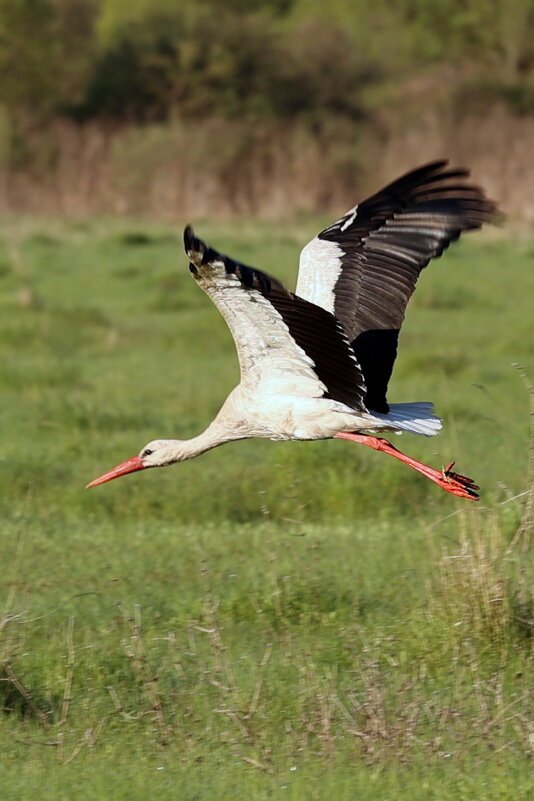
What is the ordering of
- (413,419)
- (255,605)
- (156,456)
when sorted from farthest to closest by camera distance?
(156,456), (413,419), (255,605)

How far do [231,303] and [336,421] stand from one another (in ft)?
3.49

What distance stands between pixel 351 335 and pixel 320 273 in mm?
291

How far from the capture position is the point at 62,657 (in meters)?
5.21

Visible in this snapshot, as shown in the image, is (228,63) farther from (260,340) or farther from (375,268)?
(260,340)

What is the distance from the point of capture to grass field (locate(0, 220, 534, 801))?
437 cm

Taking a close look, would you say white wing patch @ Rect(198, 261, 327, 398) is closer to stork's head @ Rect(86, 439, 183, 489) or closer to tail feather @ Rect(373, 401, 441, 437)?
tail feather @ Rect(373, 401, 441, 437)

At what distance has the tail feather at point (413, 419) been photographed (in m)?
5.70

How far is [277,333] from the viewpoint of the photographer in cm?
528

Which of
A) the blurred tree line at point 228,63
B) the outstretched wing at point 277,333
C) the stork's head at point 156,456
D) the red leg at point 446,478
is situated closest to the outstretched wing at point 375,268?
the red leg at point 446,478

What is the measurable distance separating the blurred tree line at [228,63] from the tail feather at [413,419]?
23256mm

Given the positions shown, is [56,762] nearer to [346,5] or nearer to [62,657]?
[62,657]

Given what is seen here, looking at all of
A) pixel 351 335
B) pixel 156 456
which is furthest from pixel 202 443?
pixel 351 335

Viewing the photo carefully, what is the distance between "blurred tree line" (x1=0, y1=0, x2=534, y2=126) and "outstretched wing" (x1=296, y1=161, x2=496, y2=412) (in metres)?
23.0

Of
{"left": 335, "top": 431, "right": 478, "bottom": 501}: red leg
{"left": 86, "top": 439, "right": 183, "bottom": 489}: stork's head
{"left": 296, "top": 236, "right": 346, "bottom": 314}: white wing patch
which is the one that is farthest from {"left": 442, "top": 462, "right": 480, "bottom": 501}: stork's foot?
{"left": 86, "top": 439, "right": 183, "bottom": 489}: stork's head
